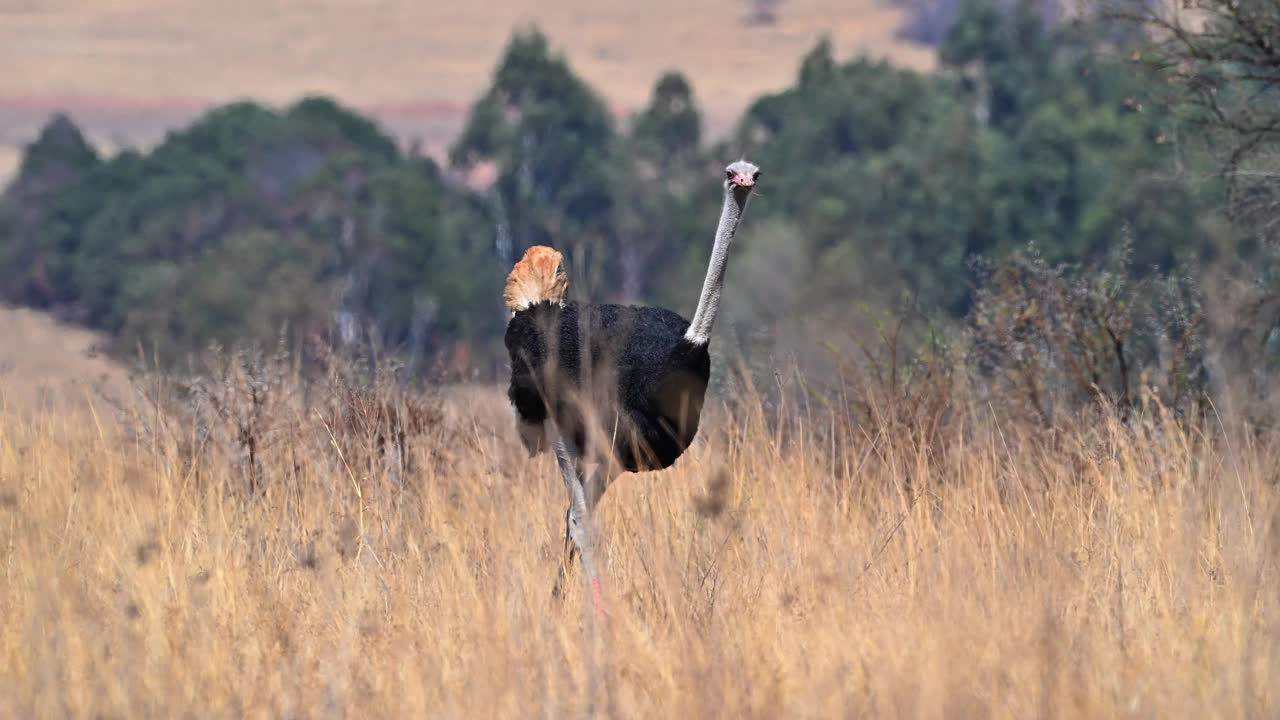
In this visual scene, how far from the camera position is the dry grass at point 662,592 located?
13.4 ft

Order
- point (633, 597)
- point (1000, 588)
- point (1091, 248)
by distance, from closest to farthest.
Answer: point (1000, 588)
point (633, 597)
point (1091, 248)

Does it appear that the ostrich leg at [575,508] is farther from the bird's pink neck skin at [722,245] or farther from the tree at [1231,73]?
the tree at [1231,73]

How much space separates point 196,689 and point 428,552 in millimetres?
1378

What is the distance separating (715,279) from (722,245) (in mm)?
157

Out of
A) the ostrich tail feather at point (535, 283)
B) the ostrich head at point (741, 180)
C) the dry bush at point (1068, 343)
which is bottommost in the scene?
the dry bush at point (1068, 343)

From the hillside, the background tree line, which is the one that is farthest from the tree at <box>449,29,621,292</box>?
→ the hillside

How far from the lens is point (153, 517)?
5.91 m

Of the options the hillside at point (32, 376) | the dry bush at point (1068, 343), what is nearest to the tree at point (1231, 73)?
the dry bush at point (1068, 343)

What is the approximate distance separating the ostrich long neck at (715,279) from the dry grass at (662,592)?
0.47 metres

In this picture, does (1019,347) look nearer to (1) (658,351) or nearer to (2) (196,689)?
(1) (658,351)

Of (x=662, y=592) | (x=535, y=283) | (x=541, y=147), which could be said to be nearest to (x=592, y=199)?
(x=541, y=147)

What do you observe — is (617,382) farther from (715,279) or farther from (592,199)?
(592,199)

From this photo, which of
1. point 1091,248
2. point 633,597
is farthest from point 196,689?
point 1091,248

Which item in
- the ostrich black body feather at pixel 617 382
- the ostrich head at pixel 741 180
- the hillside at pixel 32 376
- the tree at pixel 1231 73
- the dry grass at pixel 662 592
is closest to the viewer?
the dry grass at pixel 662 592
